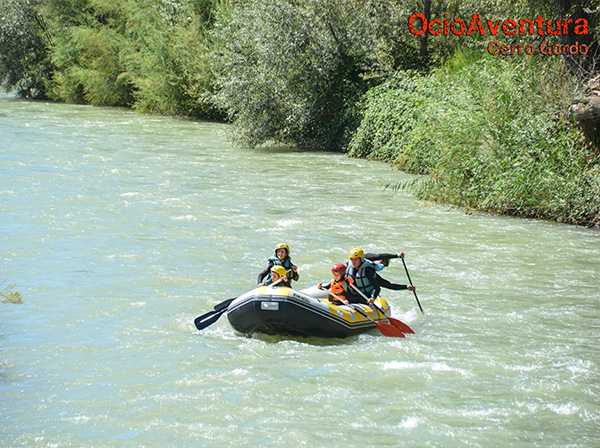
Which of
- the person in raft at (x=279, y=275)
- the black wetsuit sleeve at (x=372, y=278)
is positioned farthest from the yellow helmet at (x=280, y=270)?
the black wetsuit sleeve at (x=372, y=278)

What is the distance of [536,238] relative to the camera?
12.5 meters

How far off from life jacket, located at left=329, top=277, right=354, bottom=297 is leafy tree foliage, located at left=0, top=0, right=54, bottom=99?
40721mm

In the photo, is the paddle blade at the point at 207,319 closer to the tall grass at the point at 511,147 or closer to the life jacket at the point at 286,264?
the life jacket at the point at 286,264

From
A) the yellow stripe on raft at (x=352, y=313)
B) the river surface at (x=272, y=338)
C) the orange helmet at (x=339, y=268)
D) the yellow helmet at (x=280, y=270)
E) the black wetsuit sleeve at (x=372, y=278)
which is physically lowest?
the river surface at (x=272, y=338)

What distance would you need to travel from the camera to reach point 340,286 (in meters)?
8.82

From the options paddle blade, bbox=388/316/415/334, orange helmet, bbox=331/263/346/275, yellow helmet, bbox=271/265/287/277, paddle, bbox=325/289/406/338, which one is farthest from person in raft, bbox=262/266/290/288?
paddle blade, bbox=388/316/415/334

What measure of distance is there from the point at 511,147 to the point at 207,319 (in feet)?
27.5

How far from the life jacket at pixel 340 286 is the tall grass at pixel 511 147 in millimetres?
6114

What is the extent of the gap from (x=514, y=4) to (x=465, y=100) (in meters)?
3.28

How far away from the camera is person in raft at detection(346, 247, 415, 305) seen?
Answer: 884cm

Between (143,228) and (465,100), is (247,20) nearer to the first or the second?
(465,100)

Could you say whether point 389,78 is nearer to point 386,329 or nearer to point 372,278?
point 372,278

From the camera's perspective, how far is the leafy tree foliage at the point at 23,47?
44.9 m

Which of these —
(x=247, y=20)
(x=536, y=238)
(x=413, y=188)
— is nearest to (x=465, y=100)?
(x=413, y=188)
